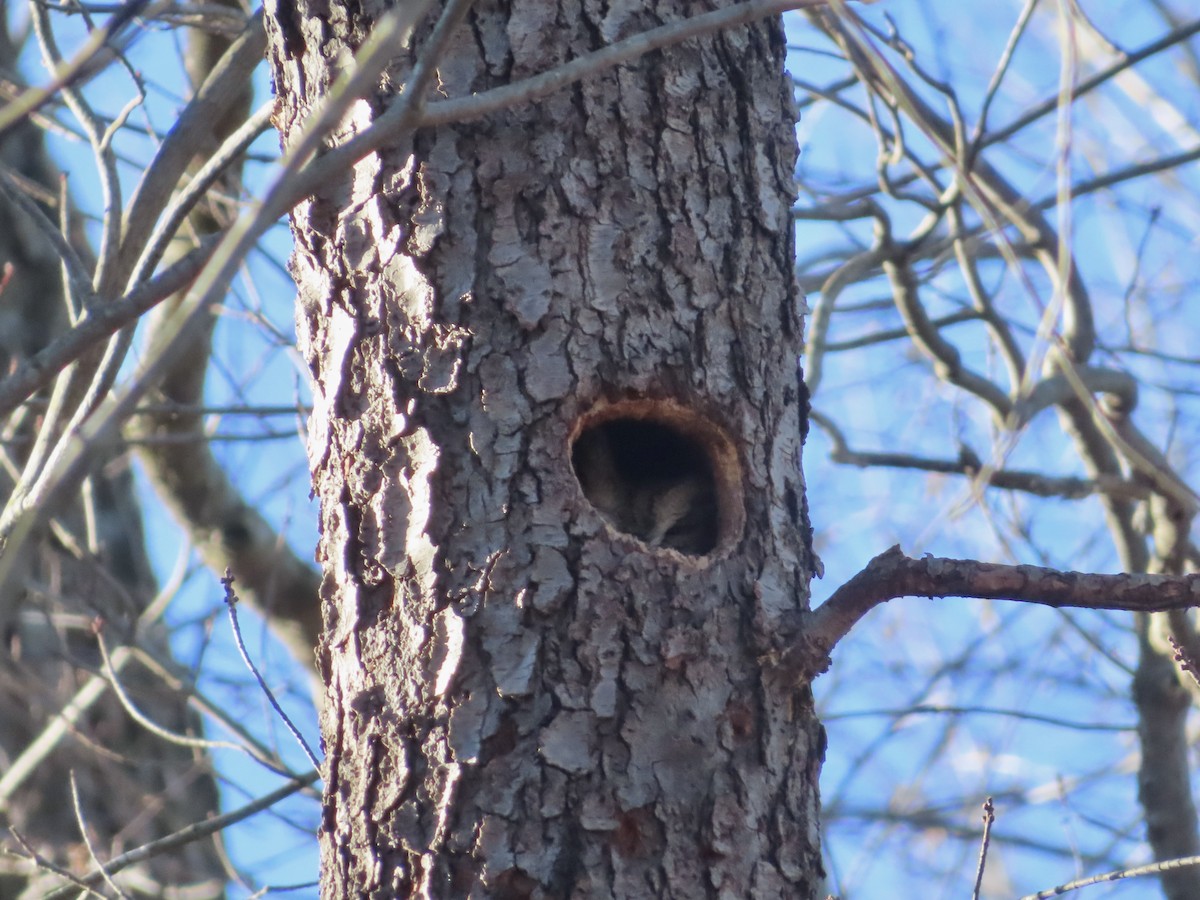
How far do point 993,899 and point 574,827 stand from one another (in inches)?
265

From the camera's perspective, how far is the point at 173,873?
5.24 m

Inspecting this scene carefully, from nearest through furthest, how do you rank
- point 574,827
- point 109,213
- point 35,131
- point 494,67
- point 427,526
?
point 574,827 → point 427,526 → point 494,67 → point 109,213 → point 35,131

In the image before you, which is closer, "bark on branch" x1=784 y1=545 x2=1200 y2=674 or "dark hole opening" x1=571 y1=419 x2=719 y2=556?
"bark on branch" x1=784 y1=545 x2=1200 y2=674

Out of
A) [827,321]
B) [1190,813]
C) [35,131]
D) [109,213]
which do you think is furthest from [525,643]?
[35,131]

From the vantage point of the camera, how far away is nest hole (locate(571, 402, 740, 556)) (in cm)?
199

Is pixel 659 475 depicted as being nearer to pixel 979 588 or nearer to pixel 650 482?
pixel 650 482

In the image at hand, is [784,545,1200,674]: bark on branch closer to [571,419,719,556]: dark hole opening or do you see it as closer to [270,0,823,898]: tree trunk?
[270,0,823,898]: tree trunk

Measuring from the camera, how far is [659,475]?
237 centimetres

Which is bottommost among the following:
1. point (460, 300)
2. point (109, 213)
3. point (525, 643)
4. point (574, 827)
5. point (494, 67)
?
point (574, 827)

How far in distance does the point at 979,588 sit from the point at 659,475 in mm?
735

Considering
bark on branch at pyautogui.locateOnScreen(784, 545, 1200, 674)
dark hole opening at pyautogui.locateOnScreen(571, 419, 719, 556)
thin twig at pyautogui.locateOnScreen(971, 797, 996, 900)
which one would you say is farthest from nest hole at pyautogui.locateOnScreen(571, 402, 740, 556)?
thin twig at pyautogui.locateOnScreen(971, 797, 996, 900)

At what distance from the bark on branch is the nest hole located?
21 centimetres

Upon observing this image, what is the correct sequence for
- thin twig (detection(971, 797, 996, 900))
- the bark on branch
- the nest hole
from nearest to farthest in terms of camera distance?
1. the bark on branch
2. thin twig (detection(971, 797, 996, 900))
3. the nest hole

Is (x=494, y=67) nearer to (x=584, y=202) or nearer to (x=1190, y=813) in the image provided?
(x=584, y=202)
